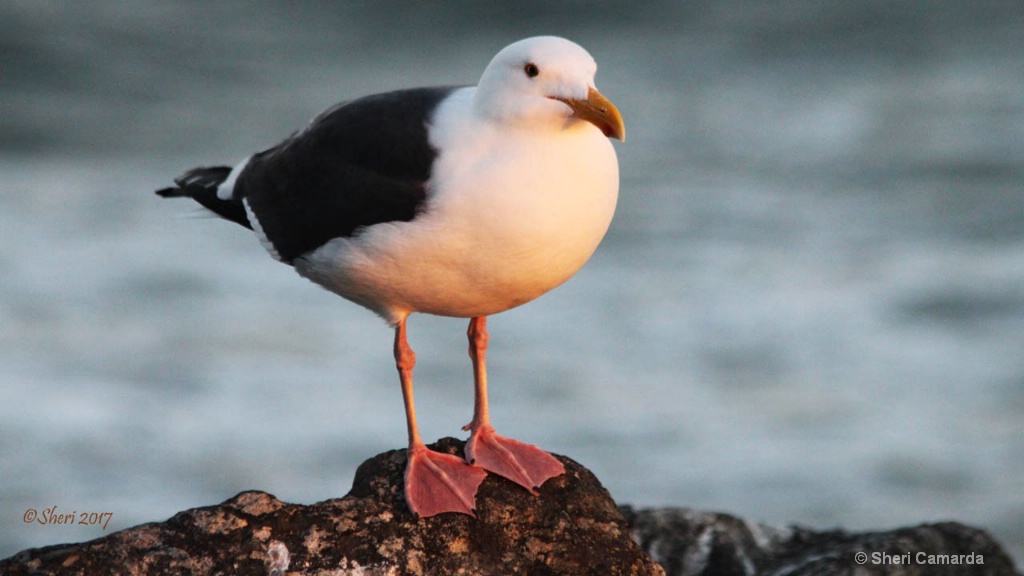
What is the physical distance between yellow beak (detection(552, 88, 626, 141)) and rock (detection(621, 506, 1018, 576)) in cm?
234

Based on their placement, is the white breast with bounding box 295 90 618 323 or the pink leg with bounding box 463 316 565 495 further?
the pink leg with bounding box 463 316 565 495

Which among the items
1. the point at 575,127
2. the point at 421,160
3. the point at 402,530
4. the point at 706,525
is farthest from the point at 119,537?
the point at 706,525

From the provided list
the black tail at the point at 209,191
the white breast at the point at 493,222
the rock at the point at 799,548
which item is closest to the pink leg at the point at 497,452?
the white breast at the point at 493,222

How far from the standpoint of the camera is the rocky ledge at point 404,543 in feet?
15.7

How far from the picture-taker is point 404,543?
5.20 meters

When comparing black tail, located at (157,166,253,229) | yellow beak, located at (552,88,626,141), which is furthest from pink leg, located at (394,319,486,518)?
yellow beak, located at (552,88,626,141)

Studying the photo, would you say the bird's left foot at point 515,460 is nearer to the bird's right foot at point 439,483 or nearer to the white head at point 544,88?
the bird's right foot at point 439,483

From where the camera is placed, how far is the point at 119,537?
15.9ft

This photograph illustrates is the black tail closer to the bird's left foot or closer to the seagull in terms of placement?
the seagull

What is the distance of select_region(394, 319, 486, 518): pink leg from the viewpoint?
17.5 feet

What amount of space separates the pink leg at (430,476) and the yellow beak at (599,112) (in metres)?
1.32

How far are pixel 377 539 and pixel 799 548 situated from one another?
→ 2.60m

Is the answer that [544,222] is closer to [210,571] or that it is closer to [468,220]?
[468,220]

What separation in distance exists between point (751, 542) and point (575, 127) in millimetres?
2524
